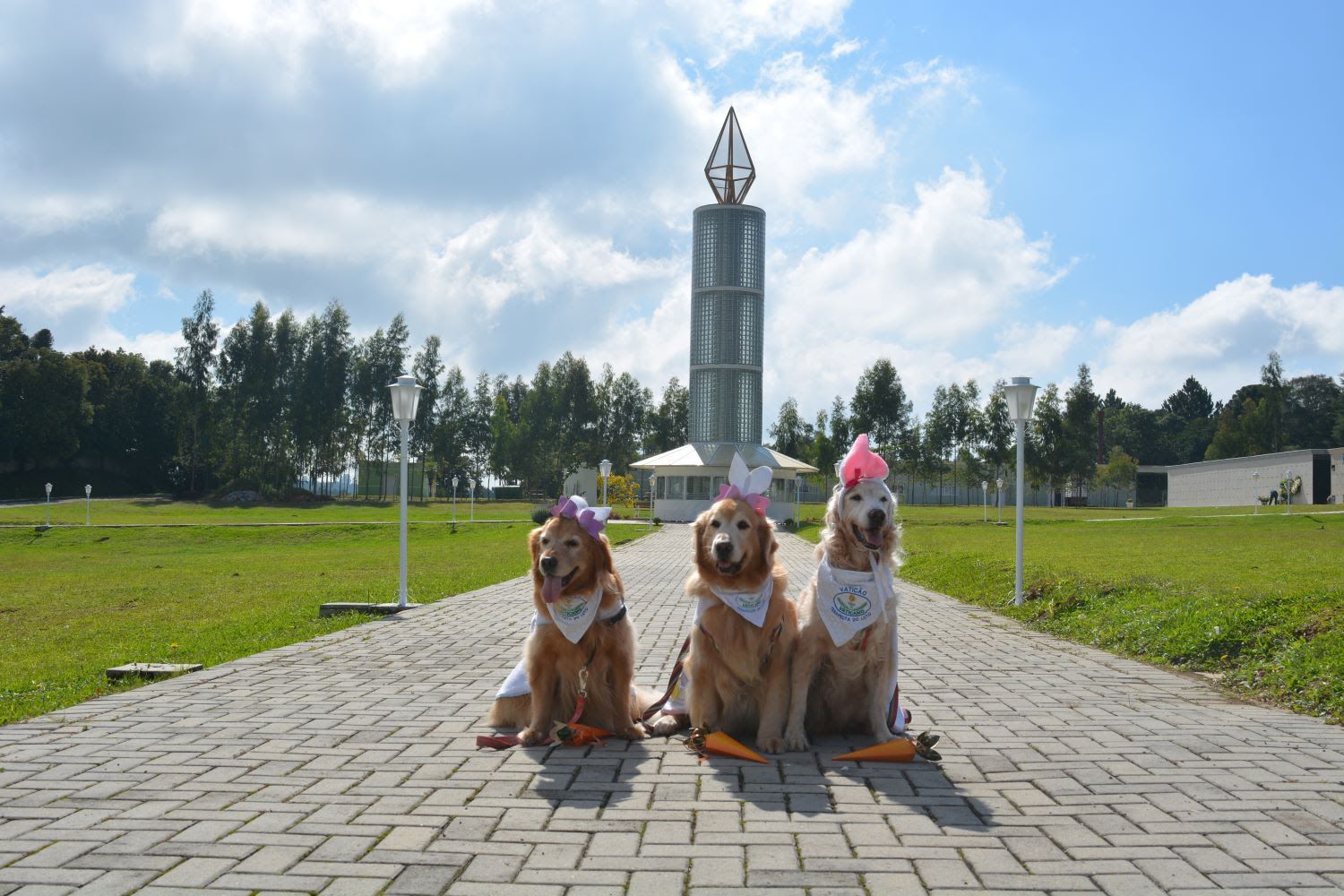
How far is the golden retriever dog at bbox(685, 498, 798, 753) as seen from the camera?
18.1ft

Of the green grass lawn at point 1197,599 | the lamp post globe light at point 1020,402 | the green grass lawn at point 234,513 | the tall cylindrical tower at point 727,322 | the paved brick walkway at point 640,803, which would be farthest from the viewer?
the tall cylindrical tower at point 727,322

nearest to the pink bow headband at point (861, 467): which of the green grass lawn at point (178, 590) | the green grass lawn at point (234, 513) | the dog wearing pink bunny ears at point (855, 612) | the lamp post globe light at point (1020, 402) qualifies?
the dog wearing pink bunny ears at point (855, 612)

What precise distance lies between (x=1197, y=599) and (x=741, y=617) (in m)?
7.31

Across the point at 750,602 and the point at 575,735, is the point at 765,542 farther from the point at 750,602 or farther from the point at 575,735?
the point at 575,735

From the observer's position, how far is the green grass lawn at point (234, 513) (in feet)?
149

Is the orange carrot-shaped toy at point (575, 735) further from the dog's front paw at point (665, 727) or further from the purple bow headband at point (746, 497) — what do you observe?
the purple bow headband at point (746, 497)

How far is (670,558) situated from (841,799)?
1964cm

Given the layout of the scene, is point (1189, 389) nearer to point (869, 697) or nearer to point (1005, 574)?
point (1005, 574)

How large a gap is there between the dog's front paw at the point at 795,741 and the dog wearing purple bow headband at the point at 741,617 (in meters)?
0.04

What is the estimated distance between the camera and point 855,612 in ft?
18.1

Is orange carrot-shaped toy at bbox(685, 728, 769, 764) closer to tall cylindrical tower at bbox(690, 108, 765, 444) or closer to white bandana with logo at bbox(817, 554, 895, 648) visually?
white bandana with logo at bbox(817, 554, 895, 648)

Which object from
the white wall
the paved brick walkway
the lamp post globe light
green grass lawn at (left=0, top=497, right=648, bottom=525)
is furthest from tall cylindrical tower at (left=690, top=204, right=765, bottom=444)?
the paved brick walkway

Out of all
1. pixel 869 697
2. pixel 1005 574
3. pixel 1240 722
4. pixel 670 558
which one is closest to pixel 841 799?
pixel 869 697

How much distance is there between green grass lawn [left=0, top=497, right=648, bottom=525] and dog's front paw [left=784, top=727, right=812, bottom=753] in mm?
35455
